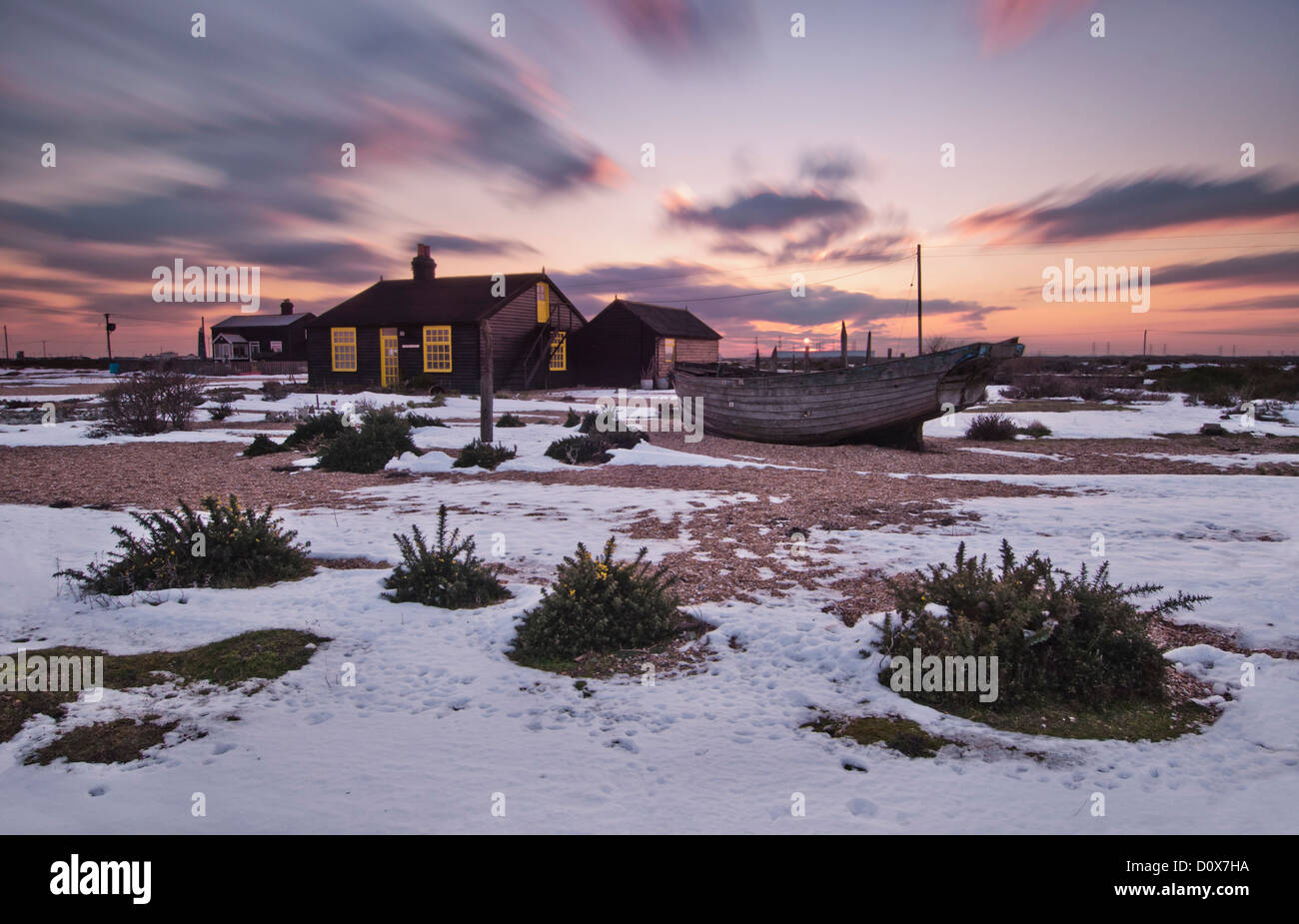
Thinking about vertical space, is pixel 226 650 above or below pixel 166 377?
below

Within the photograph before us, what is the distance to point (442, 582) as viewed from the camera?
19.7ft

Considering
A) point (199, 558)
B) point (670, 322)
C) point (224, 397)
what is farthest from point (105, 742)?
point (670, 322)

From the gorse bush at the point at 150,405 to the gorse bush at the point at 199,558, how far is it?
13642mm

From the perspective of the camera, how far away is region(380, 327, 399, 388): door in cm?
3362

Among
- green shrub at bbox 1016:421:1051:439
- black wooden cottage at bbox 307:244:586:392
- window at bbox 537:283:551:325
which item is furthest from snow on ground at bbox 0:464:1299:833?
window at bbox 537:283:551:325

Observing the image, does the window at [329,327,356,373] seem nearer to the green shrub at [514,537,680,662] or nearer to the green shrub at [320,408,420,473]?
the green shrub at [320,408,420,473]

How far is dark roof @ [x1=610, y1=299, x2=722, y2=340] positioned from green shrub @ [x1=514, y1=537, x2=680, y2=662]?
3239cm

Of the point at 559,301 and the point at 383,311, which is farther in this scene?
A: the point at 559,301

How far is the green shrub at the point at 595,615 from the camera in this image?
16.5ft

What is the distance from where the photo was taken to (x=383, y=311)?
34.3 meters

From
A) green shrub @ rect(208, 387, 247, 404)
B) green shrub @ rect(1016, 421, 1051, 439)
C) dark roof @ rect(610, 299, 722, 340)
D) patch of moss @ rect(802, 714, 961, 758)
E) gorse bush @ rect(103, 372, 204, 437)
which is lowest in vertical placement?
patch of moss @ rect(802, 714, 961, 758)

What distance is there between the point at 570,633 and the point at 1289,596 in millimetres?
6056

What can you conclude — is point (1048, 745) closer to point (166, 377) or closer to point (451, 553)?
point (451, 553)

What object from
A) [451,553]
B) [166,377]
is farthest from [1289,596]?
[166,377]
